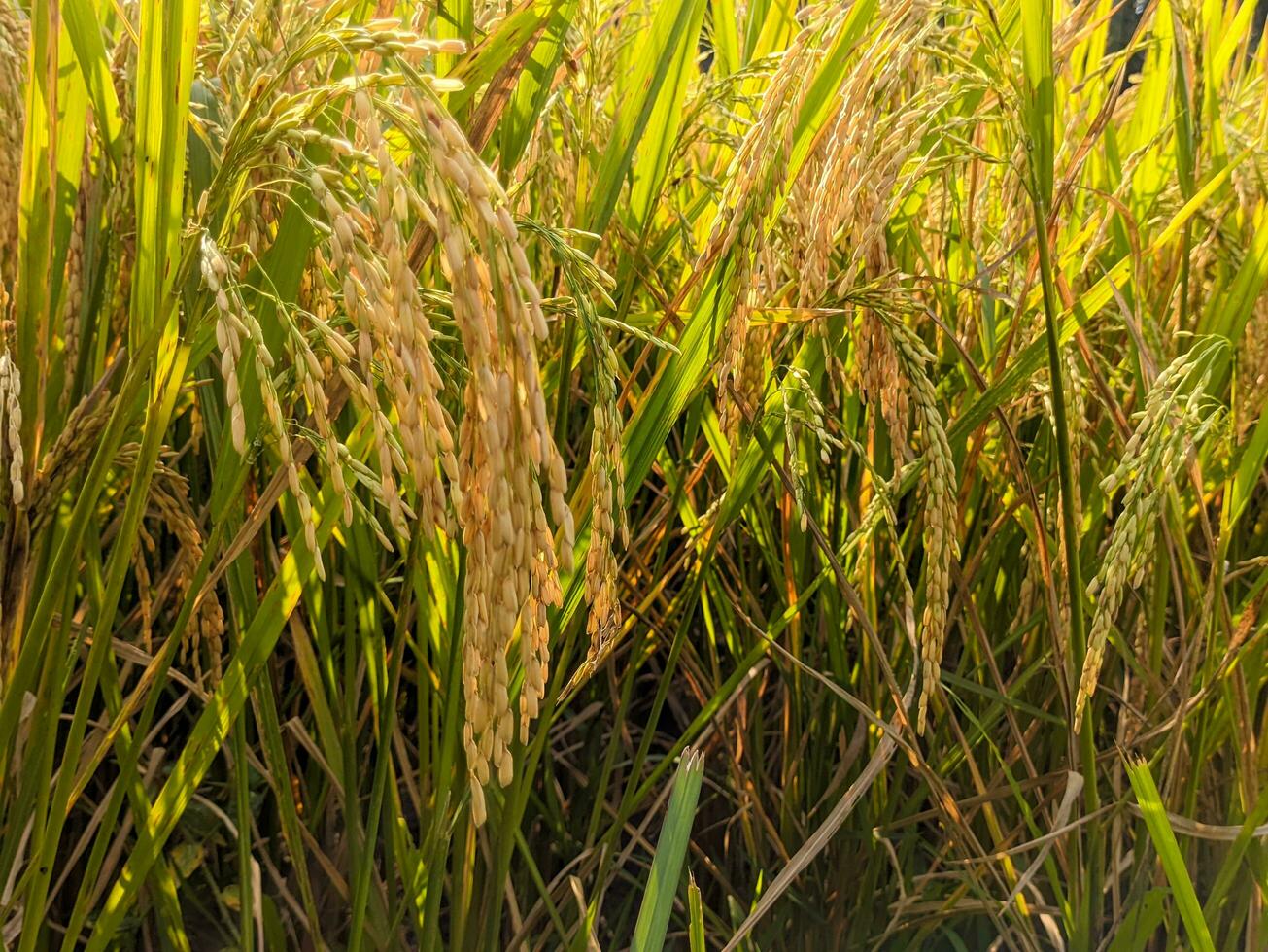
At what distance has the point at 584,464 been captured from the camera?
1057mm

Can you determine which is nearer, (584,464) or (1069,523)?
(1069,523)

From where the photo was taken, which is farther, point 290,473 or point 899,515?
point 899,515

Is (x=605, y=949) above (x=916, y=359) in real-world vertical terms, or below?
below

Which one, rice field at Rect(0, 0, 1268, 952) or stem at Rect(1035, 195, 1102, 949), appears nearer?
rice field at Rect(0, 0, 1268, 952)

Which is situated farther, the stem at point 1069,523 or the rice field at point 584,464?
the stem at point 1069,523

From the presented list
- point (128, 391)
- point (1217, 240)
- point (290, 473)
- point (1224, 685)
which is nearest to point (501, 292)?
point (290, 473)

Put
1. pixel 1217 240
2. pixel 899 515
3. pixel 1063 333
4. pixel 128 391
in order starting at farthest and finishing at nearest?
1. pixel 899 515
2. pixel 1217 240
3. pixel 1063 333
4. pixel 128 391

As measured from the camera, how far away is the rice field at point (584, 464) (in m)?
0.57

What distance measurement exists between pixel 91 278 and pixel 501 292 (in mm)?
624

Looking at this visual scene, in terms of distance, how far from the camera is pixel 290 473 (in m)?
0.51

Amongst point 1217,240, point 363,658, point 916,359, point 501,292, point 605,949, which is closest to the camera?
point 501,292

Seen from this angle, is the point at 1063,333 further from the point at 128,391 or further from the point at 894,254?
the point at 128,391

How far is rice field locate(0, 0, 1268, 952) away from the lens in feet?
1.86

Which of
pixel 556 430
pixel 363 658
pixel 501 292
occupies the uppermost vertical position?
pixel 501 292
